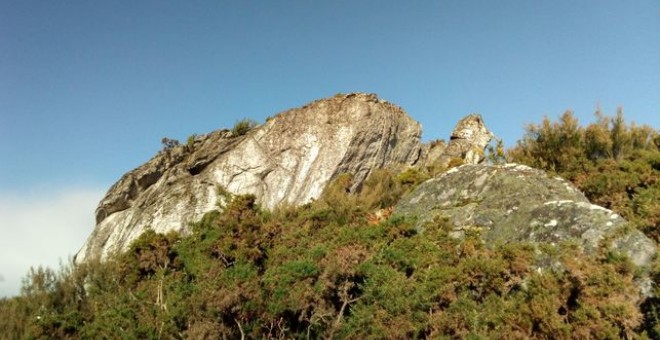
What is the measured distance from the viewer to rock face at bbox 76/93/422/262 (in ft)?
54.9

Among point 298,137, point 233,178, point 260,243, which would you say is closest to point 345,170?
point 298,137

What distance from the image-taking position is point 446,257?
9117 mm

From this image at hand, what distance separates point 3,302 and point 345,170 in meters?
10.5

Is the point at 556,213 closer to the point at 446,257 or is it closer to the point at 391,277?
the point at 446,257

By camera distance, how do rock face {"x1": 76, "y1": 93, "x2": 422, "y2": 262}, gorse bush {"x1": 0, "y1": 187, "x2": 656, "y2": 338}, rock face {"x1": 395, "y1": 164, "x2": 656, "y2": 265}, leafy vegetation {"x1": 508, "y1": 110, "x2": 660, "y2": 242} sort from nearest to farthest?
gorse bush {"x1": 0, "y1": 187, "x2": 656, "y2": 338} < rock face {"x1": 395, "y1": 164, "x2": 656, "y2": 265} < leafy vegetation {"x1": 508, "y1": 110, "x2": 660, "y2": 242} < rock face {"x1": 76, "y1": 93, "x2": 422, "y2": 262}

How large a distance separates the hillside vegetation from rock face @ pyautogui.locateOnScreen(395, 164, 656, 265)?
46 centimetres

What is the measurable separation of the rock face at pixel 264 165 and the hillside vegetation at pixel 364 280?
3.51m

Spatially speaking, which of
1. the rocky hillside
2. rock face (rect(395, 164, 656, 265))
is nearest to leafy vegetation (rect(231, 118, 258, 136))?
the rocky hillside

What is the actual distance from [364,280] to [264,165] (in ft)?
31.0

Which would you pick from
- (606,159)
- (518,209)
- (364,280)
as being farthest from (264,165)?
(606,159)

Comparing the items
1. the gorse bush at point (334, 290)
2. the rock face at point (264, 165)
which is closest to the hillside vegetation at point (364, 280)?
the gorse bush at point (334, 290)

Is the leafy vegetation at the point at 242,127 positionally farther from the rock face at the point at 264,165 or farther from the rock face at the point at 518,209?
the rock face at the point at 518,209

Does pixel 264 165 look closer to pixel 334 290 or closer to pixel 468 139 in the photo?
pixel 468 139

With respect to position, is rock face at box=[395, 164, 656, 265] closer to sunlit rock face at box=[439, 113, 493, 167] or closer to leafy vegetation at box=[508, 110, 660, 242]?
leafy vegetation at box=[508, 110, 660, 242]
